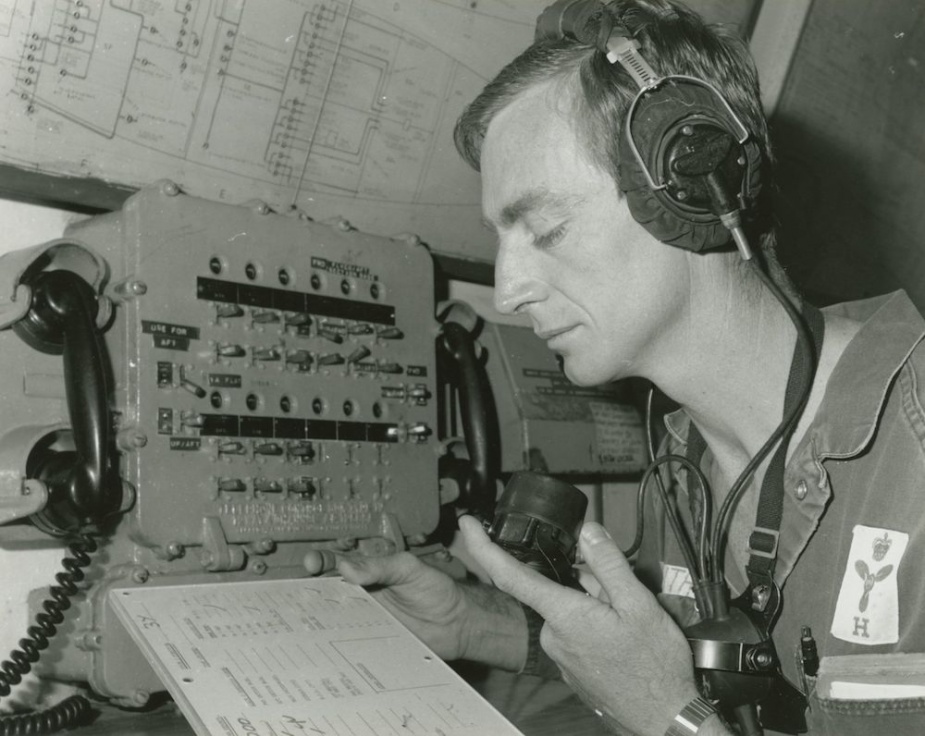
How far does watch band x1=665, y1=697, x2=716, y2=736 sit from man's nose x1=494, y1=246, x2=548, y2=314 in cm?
56

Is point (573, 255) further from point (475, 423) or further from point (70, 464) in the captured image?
point (70, 464)

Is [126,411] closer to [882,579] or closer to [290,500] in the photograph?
[290,500]

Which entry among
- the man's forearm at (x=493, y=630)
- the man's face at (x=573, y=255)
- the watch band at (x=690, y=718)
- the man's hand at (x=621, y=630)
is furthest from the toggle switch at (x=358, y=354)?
the watch band at (x=690, y=718)

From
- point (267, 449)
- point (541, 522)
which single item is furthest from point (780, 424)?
point (267, 449)

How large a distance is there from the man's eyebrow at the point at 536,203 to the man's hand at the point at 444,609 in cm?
57

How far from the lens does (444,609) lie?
1.49 meters

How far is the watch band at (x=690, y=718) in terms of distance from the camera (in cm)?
104

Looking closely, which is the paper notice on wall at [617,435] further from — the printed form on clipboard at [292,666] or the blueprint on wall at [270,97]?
the printed form on clipboard at [292,666]

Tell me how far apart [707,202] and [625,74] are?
0.74 ft

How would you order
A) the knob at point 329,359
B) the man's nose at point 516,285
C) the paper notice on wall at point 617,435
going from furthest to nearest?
1. the paper notice on wall at point 617,435
2. the knob at point 329,359
3. the man's nose at point 516,285

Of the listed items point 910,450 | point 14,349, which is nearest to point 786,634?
point 910,450

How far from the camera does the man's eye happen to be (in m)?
1.22

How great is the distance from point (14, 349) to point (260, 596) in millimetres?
493

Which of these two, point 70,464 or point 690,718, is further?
point 70,464
